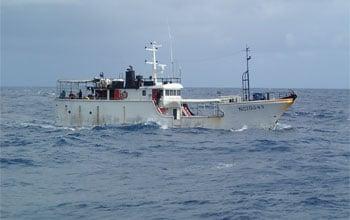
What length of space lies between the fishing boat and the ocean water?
139cm

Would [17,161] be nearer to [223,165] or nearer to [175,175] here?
[175,175]

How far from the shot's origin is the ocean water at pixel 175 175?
1903 centimetres

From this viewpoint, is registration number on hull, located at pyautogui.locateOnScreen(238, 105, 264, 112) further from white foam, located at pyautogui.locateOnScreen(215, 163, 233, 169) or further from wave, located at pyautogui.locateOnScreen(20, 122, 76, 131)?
white foam, located at pyautogui.locateOnScreen(215, 163, 233, 169)

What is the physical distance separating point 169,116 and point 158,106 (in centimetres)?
156

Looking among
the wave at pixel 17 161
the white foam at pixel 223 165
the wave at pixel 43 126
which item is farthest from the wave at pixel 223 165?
the wave at pixel 43 126

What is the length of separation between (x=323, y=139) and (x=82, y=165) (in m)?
21.5

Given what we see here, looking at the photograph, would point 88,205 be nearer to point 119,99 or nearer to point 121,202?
point 121,202

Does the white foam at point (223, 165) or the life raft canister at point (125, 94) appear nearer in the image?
the white foam at point (223, 165)

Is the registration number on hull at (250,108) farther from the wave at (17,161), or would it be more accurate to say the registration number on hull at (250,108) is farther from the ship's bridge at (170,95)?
the wave at (17,161)

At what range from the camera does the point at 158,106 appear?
153 ft

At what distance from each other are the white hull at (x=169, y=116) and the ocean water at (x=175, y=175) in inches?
45.1

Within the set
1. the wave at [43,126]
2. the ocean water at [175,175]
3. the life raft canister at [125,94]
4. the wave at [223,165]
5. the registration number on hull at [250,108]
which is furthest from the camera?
the wave at [43,126]

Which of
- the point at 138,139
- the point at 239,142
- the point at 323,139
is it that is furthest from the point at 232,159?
the point at 323,139

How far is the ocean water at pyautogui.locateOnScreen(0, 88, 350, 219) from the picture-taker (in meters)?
19.0
